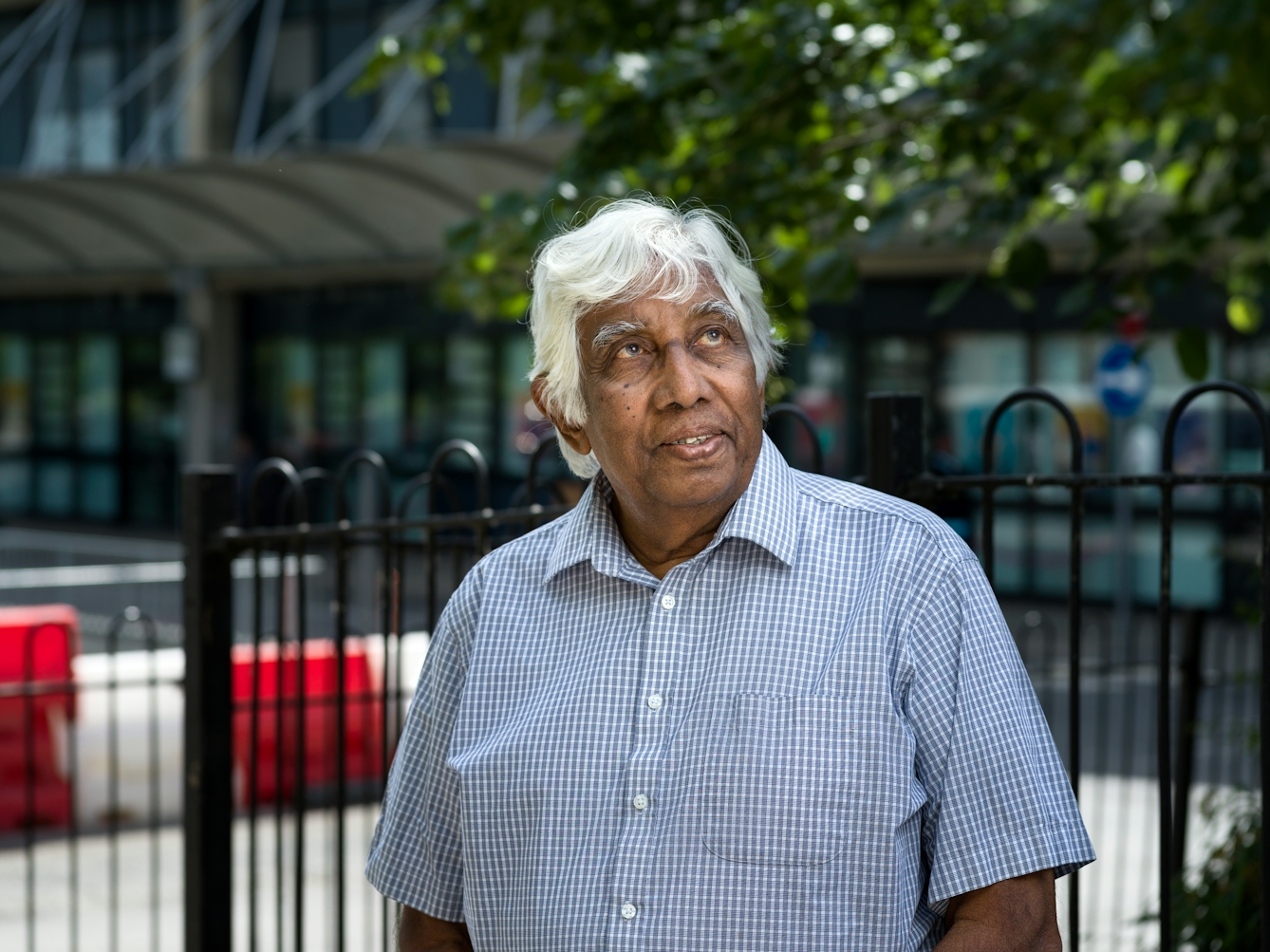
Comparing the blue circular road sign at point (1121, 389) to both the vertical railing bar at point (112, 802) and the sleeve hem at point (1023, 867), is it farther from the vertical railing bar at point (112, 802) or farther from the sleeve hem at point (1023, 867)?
the sleeve hem at point (1023, 867)

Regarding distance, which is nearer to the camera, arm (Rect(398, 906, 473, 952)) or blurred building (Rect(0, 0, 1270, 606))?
arm (Rect(398, 906, 473, 952))

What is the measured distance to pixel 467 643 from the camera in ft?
6.97

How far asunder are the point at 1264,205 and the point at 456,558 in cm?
249

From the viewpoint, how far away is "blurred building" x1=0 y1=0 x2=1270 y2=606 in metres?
14.4

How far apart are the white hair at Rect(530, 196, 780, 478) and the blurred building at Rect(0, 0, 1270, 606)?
27.4 ft

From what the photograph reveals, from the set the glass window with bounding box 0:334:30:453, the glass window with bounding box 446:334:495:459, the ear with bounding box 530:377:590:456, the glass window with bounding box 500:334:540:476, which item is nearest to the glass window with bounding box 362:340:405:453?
the glass window with bounding box 446:334:495:459

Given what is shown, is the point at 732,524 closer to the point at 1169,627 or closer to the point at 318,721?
the point at 1169,627

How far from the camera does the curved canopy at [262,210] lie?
47.7 feet

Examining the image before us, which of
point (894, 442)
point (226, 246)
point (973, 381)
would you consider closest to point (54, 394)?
point (226, 246)

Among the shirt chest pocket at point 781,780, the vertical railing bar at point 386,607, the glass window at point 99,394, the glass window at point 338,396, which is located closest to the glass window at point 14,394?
the glass window at point 99,394

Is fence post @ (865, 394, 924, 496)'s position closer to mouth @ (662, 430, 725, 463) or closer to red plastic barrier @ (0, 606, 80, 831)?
mouth @ (662, 430, 725, 463)

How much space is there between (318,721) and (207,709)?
511 cm

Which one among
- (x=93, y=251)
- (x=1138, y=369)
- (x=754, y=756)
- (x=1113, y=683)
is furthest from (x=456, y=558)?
(x=93, y=251)

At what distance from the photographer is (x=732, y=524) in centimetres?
195
